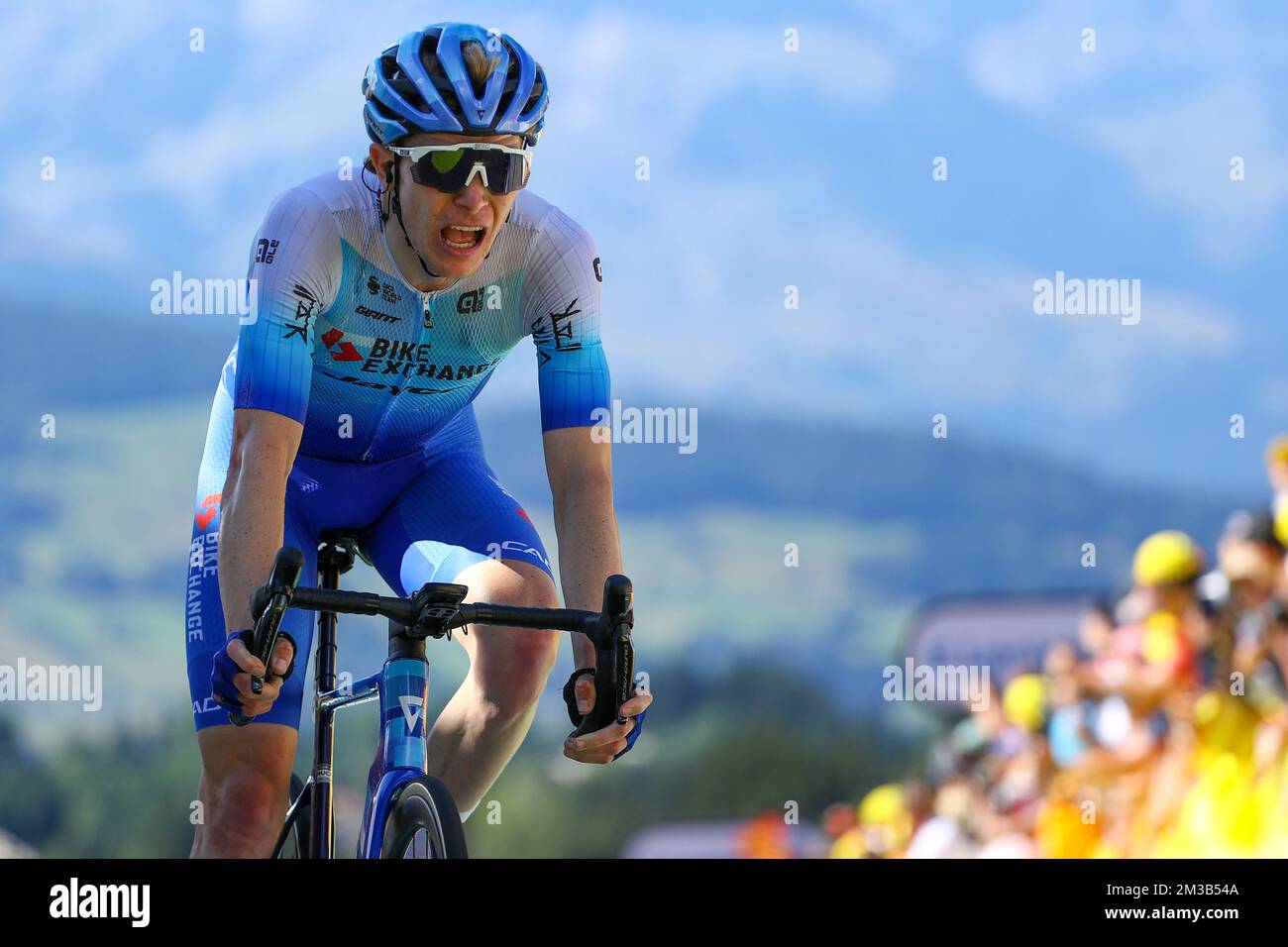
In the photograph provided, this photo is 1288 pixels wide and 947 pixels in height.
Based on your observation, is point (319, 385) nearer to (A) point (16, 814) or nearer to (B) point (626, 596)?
(B) point (626, 596)

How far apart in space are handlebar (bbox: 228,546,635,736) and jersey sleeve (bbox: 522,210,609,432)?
83 centimetres

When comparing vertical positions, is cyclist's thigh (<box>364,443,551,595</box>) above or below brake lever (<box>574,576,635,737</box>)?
above

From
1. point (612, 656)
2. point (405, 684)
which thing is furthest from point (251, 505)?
point (612, 656)

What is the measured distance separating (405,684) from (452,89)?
1.27 meters

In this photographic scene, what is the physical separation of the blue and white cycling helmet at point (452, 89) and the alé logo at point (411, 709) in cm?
120

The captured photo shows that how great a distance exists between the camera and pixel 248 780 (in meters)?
4.13

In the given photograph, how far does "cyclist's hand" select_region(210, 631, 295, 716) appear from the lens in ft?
11.0

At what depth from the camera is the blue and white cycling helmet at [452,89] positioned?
12.8 ft

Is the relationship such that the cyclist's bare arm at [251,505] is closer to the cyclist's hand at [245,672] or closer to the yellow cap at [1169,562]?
the cyclist's hand at [245,672]

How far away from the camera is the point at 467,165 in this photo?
388 cm

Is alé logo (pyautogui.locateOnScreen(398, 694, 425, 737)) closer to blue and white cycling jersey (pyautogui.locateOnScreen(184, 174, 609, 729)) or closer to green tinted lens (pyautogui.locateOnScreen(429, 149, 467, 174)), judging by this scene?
blue and white cycling jersey (pyautogui.locateOnScreen(184, 174, 609, 729))

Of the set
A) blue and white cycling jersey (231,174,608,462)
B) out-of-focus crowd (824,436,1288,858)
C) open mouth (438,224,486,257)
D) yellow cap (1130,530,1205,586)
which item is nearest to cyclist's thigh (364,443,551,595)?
blue and white cycling jersey (231,174,608,462)

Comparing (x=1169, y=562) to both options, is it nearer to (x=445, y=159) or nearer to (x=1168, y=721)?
(x=1168, y=721)

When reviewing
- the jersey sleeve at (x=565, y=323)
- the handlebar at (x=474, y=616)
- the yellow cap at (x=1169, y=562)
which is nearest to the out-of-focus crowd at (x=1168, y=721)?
the yellow cap at (x=1169, y=562)
